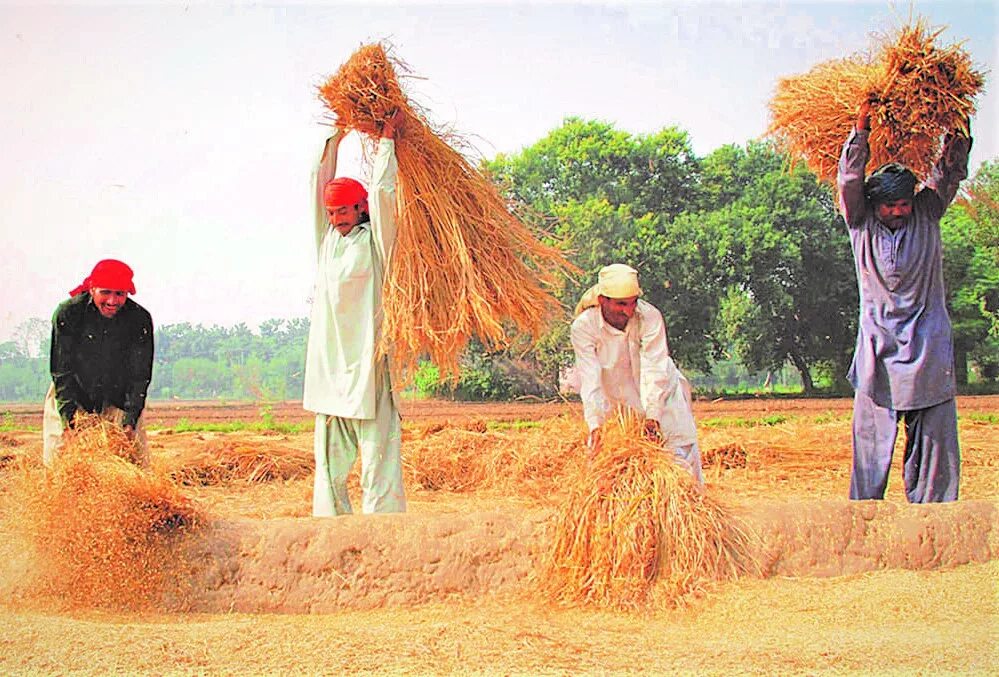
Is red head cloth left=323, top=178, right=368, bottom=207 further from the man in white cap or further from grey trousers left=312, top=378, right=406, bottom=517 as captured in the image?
the man in white cap

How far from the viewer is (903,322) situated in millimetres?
5086

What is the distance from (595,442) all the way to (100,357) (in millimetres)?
2455

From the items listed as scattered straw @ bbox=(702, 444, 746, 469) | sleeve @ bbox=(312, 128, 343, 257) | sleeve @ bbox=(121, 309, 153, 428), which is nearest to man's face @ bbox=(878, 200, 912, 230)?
sleeve @ bbox=(312, 128, 343, 257)

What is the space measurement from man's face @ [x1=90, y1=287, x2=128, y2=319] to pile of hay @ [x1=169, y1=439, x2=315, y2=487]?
3375 mm

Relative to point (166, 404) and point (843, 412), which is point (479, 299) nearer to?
point (843, 412)

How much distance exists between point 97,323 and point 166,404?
19572mm

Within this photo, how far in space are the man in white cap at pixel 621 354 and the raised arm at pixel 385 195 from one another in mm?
992

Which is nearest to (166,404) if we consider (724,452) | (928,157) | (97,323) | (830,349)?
(830,349)

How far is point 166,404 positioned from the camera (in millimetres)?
23672

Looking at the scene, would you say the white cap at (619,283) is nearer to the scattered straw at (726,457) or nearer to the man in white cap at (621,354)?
the man in white cap at (621,354)

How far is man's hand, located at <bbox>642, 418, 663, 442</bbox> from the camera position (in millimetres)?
4383

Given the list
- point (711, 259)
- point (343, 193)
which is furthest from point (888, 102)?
point (711, 259)

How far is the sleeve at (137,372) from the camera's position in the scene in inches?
200

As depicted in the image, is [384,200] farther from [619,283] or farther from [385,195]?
[619,283]
